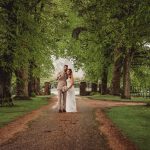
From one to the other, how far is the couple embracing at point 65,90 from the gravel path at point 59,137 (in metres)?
6.12

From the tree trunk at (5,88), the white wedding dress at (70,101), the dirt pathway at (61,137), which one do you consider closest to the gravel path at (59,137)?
the dirt pathway at (61,137)

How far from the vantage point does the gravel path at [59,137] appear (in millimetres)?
11383

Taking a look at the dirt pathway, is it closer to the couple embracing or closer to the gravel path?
the gravel path

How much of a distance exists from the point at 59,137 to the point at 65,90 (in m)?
10.4

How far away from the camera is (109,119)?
61.9 feet

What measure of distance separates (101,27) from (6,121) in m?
10.1

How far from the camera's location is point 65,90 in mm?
23312

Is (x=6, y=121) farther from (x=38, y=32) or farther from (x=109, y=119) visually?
(x=38, y=32)

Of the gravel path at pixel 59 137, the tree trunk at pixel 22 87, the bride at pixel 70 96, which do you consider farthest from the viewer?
the tree trunk at pixel 22 87

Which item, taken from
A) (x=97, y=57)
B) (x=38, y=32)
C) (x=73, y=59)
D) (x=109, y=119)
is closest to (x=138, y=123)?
(x=109, y=119)

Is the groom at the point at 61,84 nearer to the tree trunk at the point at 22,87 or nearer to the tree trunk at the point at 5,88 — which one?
the tree trunk at the point at 5,88

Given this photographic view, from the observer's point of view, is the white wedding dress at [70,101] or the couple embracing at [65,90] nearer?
the couple embracing at [65,90]

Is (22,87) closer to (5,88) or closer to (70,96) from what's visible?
(5,88)

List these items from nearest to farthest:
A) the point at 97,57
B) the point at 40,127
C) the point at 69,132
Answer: the point at 69,132 → the point at 40,127 → the point at 97,57
